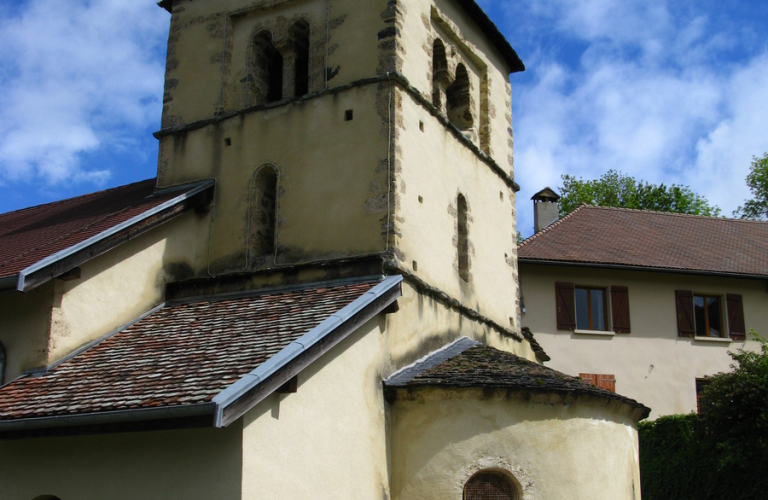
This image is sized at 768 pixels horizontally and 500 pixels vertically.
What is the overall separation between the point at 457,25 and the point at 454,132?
2.33 meters

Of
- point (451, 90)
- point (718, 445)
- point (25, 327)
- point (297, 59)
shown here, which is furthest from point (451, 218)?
point (718, 445)

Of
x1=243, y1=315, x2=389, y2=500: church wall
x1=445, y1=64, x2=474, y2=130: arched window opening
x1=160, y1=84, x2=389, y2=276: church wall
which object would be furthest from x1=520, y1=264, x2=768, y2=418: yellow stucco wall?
x1=243, y1=315, x2=389, y2=500: church wall

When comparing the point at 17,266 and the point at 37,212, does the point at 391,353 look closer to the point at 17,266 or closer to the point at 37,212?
the point at 17,266

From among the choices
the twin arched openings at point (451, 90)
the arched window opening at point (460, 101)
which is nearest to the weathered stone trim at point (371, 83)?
the twin arched openings at point (451, 90)

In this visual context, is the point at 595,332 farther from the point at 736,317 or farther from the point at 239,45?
the point at 239,45

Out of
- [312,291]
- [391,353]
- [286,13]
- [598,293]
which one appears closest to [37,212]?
[286,13]

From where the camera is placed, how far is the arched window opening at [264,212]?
14219 mm

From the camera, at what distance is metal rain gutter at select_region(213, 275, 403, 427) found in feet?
28.5

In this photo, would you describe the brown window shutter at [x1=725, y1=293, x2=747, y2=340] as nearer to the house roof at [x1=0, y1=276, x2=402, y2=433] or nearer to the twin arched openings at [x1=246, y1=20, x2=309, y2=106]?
the twin arched openings at [x1=246, y1=20, x2=309, y2=106]

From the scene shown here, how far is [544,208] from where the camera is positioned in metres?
30.8

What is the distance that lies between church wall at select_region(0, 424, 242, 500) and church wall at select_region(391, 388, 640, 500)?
3.06 metres

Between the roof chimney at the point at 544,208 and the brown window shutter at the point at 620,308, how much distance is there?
5.68 m

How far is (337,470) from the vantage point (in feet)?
34.6

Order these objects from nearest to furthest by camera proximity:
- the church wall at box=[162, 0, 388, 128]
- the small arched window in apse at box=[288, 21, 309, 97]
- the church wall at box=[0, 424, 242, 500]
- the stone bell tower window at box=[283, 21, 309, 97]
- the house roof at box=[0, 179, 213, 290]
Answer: the church wall at box=[0, 424, 242, 500], the house roof at box=[0, 179, 213, 290], the church wall at box=[162, 0, 388, 128], the stone bell tower window at box=[283, 21, 309, 97], the small arched window in apse at box=[288, 21, 309, 97]
